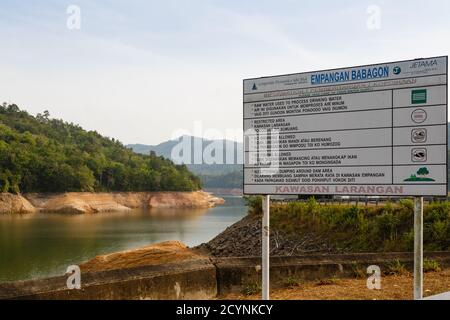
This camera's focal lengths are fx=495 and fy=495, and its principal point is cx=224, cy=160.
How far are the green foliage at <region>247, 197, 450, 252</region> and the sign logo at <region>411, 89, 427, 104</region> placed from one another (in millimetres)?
12964

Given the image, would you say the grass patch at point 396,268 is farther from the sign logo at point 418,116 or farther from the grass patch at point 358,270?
the sign logo at point 418,116

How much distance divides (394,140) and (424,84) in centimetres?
72

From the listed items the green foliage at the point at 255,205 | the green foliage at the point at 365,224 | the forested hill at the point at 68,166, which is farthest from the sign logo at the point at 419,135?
the forested hill at the point at 68,166

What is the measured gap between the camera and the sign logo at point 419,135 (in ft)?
18.7

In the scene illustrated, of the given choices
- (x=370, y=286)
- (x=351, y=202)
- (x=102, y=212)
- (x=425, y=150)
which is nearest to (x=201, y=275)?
(x=370, y=286)

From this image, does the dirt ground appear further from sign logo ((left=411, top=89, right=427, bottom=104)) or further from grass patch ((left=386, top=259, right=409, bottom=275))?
sign logo ((left=411, top=89, right=427, bottom=104))

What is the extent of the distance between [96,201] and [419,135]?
9600 centimetres

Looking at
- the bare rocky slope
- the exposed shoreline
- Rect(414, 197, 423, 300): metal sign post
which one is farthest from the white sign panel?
the exposed shoreline

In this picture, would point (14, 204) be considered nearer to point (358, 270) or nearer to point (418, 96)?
point (358, 270)

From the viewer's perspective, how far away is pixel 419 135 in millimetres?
5723

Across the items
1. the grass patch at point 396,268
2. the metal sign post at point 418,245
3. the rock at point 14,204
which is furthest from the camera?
the rock at point 14,204

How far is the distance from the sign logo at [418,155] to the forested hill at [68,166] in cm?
8888
